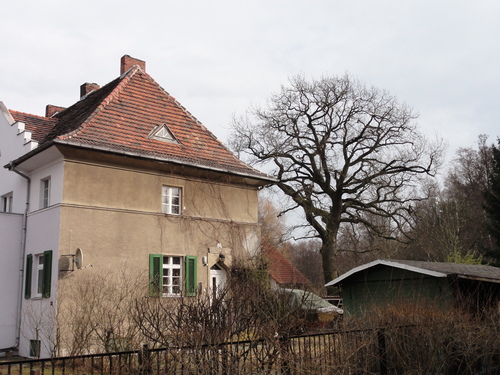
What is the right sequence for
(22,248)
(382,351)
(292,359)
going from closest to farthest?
(292,359)
(382,351)
(22,248)

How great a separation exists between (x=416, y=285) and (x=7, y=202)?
15.7 m

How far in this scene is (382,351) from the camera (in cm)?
867

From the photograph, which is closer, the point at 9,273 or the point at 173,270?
the point at 9,273

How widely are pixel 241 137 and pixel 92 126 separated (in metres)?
15.3

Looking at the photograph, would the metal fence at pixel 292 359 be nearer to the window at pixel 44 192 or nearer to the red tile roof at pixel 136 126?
the red tile roof at pixel 136 126

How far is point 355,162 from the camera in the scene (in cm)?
3150

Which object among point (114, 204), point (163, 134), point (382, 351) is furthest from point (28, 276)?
point (382, 351)

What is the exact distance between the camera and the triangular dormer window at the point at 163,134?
779 inches

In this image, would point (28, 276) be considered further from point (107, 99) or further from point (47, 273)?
point (107, 99)

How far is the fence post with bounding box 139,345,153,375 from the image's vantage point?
5.92m

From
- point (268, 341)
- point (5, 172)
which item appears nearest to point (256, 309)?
point (268, 341)

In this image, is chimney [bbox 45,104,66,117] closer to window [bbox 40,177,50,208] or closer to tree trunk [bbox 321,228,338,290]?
window [bbox 40,177,50,208]

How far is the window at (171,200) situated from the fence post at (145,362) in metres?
13.1

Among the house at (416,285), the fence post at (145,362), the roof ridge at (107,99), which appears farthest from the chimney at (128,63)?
the fence post at (145,362)
